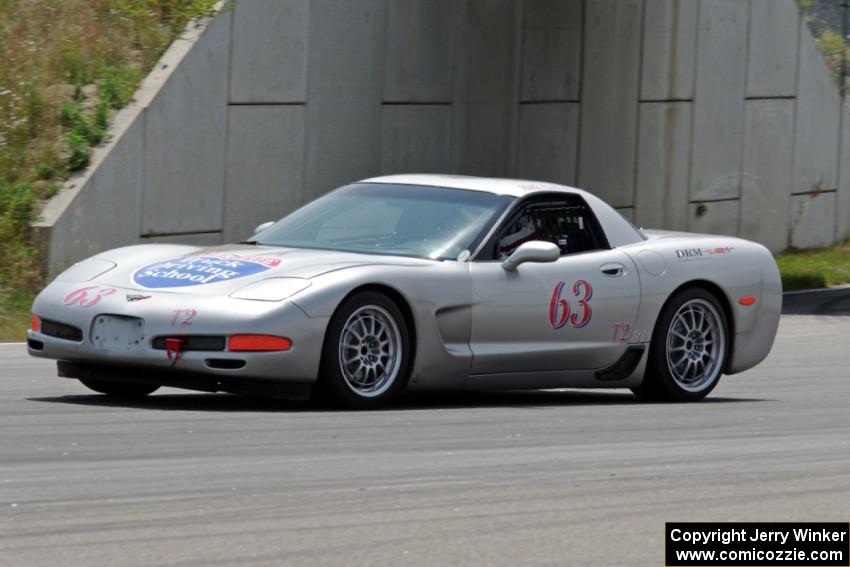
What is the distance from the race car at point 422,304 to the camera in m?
8.31

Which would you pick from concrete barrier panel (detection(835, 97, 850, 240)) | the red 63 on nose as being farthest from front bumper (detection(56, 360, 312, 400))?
concrete barrier panel (detection(835, 97, 850, 240))

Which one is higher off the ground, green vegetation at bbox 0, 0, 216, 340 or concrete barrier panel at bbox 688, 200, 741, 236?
green vegetation at bbox 0, 0, 216, 340

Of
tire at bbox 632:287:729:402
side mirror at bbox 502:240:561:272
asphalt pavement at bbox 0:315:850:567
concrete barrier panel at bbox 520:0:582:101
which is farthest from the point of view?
concrete barrier panel at bbox 520:0:582:101

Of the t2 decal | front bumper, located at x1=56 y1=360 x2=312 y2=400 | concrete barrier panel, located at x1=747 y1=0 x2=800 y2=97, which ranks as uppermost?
concrete barrier panel, located at x1=747 y1=0 x2=800 y2=97

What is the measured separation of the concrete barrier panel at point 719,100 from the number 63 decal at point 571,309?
14.1 metres

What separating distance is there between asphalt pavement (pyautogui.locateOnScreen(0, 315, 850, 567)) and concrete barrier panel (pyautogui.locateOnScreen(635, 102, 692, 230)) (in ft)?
42.9

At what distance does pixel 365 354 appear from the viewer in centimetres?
865

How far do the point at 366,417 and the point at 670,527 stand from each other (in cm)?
267

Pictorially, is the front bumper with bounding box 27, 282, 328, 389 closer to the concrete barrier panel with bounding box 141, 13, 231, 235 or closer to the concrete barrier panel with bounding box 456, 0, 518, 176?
the concrete barrier panel with bounding box 141, 13, 231, 235

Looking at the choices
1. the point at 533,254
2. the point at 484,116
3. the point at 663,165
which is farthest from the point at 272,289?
the point at 663,165

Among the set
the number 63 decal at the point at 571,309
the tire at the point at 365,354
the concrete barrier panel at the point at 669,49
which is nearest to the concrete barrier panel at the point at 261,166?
the concrete barrier panel at the point at 669,49

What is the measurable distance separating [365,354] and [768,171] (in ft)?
56.4

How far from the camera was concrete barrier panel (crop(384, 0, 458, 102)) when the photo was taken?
18984mm

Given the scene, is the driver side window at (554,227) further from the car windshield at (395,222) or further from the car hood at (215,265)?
the car hood at (215,265)
